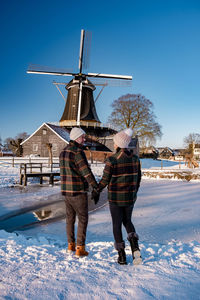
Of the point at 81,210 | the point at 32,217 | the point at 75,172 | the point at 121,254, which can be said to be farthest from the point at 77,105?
the point at 121,254

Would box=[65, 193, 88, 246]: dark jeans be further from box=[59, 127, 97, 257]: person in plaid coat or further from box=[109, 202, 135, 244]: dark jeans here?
box=[109, 202, 135, 244]: dark jeans

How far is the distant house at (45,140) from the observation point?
28.7 meters

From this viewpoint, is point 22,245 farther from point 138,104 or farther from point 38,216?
point 138,104

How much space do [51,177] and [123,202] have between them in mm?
9772

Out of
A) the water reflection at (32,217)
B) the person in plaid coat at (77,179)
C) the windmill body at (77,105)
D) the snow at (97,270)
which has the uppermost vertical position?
the windmill body at (77,105)

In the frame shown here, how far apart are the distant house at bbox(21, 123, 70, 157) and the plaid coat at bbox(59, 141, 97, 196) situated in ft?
83.7

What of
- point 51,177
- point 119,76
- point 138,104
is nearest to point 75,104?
point 119,76

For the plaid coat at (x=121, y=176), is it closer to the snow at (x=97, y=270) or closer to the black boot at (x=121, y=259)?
the black boot at (x=121, y=259)

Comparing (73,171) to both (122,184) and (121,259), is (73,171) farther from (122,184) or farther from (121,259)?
(121,259)

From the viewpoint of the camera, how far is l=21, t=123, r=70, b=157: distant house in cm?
2870

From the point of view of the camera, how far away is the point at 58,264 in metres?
2.67

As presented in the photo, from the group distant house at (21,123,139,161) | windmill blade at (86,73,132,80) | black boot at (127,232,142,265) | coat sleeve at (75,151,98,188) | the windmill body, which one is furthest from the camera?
windmill blade at (86,73,132,80)

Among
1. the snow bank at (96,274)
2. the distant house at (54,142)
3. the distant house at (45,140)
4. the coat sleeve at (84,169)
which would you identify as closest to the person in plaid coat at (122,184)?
the coat sleeve at (84,169)

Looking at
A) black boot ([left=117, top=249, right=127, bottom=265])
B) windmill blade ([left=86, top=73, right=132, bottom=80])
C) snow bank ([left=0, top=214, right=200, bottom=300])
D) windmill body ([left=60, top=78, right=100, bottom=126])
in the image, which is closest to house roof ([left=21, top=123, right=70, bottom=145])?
windmill body ([left=60, top=78, right=100, bottom=126])
